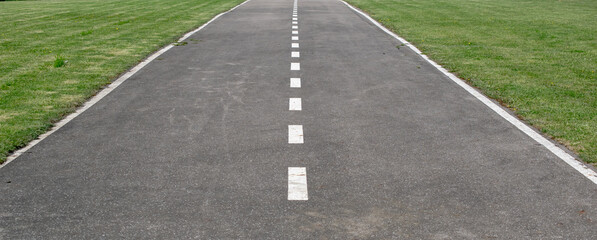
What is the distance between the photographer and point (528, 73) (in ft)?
41.3

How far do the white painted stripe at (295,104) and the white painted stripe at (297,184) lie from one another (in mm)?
2852

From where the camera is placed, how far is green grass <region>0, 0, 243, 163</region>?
876 centimetres

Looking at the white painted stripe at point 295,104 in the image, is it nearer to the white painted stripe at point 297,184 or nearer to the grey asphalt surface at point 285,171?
the grey asphalt surface at point 285,171

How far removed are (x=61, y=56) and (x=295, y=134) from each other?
9.23m

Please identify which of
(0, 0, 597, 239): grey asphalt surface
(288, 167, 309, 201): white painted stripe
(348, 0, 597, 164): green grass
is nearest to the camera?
(0, 0, 597, 239): grey asphalt surface

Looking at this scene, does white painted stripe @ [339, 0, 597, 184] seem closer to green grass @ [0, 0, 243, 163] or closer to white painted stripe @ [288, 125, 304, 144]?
white painted stripe @ [288, 125, 304, 144]

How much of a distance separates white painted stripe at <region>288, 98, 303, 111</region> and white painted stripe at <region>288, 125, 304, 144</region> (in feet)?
3.48

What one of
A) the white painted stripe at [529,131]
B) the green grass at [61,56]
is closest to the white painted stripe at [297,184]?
the white painted stripe at [529,131]

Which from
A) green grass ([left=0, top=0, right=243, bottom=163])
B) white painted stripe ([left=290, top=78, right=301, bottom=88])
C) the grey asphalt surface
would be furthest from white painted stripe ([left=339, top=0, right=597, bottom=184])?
green grass ([left=0, top=0, right=243, bottom=163])

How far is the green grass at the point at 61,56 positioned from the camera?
28.7 feet

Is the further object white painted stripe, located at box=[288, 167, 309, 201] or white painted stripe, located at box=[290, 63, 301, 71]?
white painted stripe, located at box=[290, 63, 301, 71]

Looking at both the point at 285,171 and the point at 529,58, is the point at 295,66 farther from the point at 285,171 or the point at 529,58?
the point at 285,171

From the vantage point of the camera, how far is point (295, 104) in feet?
30.9

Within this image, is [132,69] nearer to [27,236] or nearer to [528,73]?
[528,73]
